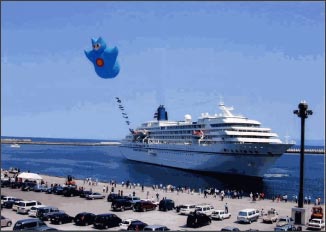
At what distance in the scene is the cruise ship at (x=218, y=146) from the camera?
61.9 meters

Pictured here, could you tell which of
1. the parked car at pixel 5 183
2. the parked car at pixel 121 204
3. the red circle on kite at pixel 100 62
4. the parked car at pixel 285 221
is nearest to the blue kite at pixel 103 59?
the red circle on kite at pixel 100 62

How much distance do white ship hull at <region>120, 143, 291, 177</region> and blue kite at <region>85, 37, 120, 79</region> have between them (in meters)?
35.5

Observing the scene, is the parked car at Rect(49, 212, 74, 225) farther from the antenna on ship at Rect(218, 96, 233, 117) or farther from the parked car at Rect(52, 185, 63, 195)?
the antenna on ship at Rect(218, 96, 233, 117)

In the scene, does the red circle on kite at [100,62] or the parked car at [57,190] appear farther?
the parked car at [57,190]

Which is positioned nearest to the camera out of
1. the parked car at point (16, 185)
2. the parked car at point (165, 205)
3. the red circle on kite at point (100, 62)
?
the parked car at point (165, 205)

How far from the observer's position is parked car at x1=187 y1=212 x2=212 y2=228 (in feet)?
78.9

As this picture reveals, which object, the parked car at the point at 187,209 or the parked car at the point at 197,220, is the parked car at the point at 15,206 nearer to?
the parked car at the point at 187,209

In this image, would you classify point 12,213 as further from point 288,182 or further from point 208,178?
point 288,182

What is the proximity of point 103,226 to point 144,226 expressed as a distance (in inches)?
99.2

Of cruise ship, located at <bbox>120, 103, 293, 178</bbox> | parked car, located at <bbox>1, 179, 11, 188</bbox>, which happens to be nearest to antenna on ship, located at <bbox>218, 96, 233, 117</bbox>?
cruise ship, located at <bbox>120, 103, 293, 178</bbox>

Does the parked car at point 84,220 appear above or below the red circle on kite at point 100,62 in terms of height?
below

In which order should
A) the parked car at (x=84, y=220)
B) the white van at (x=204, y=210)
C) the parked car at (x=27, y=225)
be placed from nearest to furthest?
the parked car at (x=27, y=225), the parked car at (x=84, y=220), the white van at (x=204, y=210)

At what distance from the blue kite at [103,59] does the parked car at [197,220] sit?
10487 millimetres

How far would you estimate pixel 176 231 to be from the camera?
21891 millimetres
